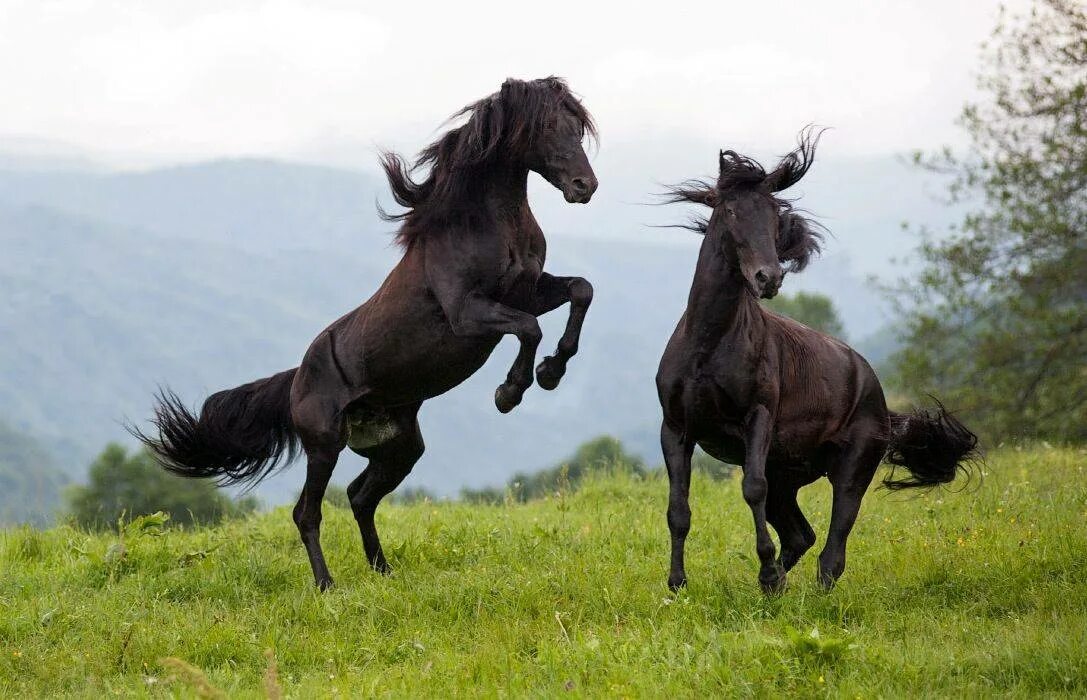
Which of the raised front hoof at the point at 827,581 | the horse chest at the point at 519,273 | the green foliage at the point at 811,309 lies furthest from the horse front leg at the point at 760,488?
the green foliage at the point at 811,309

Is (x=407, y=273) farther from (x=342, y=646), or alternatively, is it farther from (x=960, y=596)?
(x=960, y=596)

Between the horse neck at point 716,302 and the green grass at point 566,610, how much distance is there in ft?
4.95

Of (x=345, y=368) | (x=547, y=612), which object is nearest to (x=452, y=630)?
(x=547, y=612)

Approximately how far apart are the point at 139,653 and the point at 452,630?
180 centimetres

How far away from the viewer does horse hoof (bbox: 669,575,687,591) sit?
277 inches

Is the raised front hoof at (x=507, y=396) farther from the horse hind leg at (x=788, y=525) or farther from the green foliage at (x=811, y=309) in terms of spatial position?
the green foliage at (x=811, y=309)

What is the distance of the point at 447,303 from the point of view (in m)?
8.12

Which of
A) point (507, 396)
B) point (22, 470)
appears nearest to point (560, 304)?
point (507, 396)

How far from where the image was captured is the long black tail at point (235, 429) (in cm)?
948

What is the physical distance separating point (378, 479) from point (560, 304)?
7.32 feet

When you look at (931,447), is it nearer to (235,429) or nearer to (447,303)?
(447,303)

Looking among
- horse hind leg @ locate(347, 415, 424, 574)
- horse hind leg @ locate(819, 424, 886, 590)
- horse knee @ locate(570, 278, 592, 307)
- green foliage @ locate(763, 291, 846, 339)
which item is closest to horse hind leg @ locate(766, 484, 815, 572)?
horse hind leg @ locate(819, 424, 886, 590)

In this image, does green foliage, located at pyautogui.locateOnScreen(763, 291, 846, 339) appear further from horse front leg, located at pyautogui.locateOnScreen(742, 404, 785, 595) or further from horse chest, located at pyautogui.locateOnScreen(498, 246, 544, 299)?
horse front leg, located at pyautogui.locateOnScreen(742, 404, 785, 595)

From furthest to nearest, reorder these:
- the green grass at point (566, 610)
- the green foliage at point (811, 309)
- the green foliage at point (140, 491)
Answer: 1. the green foliage at point (811, 309)
2. the green foliage at point (140, 491)
3. the green grass at point (566, 610)
